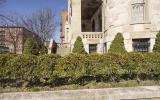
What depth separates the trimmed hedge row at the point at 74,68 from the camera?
10406 mm

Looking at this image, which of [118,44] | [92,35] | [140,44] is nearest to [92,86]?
[118,44]

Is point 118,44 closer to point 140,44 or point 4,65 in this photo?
point 140,44

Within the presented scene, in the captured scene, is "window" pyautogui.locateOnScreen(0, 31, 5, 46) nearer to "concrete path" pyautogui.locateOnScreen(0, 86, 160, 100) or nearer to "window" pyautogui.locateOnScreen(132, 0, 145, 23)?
"window" pyautogui.locateOnScreen(132, 0, 145, 23)

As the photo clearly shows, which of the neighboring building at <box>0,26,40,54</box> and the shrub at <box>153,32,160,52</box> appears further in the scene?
the neighboring building at <box>0,26,40,54</box>

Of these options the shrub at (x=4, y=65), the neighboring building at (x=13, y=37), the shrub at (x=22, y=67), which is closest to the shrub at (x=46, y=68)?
the shrub at (x=22, y=67)

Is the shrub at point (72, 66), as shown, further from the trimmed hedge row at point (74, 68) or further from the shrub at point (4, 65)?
the shrub at point (4, 65)

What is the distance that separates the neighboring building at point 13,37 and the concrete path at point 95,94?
117 feet

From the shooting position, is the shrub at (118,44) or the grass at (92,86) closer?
the grass at (92,86)

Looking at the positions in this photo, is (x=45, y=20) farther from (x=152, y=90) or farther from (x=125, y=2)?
(x=152, y=90)

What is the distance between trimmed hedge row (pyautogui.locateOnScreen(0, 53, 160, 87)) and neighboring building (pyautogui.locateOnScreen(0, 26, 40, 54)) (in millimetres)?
34222

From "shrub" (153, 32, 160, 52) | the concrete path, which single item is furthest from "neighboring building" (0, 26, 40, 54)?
the concrete path

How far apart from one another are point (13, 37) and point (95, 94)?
128ft

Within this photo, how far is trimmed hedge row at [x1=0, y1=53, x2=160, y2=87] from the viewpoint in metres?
10.4

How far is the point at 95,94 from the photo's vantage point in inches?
384
